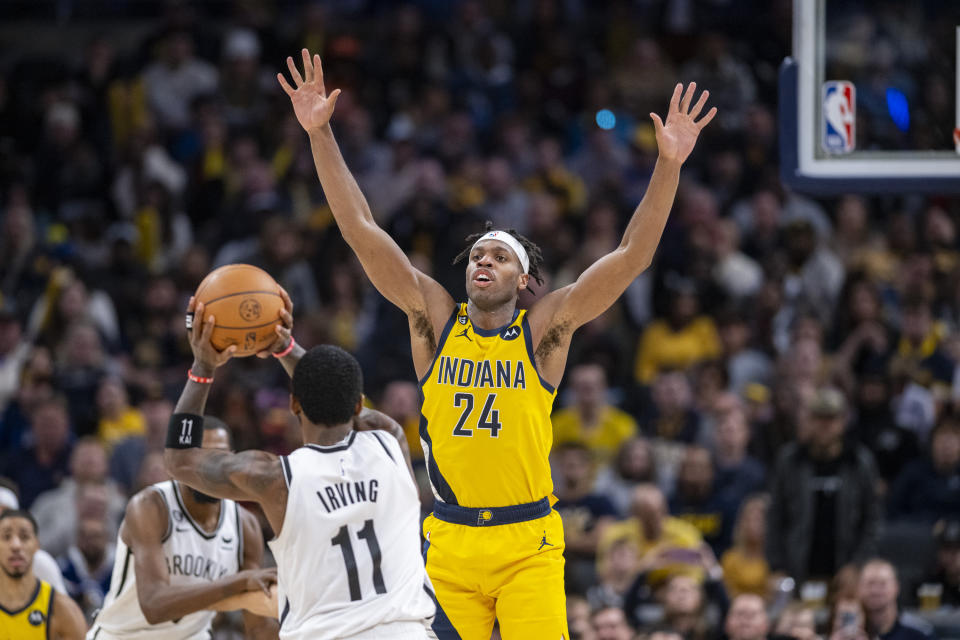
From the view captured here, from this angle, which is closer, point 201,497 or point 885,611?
point 201,497

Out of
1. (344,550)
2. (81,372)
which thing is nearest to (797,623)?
(344,550)

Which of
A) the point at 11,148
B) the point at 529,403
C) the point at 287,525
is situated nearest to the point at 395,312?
the point at 11,148

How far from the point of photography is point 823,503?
10.5 meters

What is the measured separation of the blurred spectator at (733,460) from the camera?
35.8 feet

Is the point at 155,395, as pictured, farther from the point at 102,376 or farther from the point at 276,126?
the point at 276,126

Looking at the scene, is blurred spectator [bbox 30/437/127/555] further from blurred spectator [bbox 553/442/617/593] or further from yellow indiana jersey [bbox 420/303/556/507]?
yellow indiana jersey [bbox 420/303/556/507]

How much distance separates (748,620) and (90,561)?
4522 mm

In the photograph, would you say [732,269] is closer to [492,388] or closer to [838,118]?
[838,118]

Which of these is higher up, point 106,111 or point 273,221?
point 106,111

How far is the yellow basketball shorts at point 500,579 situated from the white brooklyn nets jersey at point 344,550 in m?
0.69

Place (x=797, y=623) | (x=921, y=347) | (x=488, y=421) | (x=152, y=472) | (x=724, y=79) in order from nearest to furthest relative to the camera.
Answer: (x=488, y=421), (x=797, y=623), (x=152, y=472), (x=921, y=347), (x=724, y=79)

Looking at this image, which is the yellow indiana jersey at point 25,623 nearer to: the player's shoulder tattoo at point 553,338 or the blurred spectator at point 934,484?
the player's shoulder tattoo at point 553,338

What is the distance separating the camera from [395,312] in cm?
1284

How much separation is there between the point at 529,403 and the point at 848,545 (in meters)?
4.86
